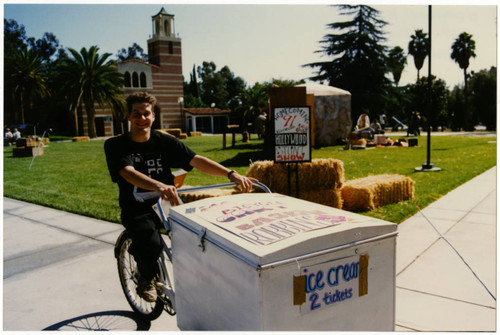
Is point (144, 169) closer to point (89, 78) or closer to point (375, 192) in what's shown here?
point (375, 192)

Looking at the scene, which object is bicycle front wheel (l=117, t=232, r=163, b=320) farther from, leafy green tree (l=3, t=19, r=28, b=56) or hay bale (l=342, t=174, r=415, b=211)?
hay bale (l=342, t=174, r=415, b=211)

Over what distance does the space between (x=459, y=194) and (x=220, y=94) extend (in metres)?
58.9

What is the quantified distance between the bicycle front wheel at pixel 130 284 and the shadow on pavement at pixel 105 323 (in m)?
0.07

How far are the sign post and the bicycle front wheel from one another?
8.97 ft

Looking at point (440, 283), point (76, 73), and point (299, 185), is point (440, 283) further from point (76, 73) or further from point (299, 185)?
point (76, 73)

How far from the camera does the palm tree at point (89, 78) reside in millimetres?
35500

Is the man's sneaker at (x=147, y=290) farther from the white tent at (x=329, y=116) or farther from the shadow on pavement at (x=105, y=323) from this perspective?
the white tent at (x=329, y=116)

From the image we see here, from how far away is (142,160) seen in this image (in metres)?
2.96

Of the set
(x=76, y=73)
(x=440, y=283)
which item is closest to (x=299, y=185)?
(x=440, y=283)

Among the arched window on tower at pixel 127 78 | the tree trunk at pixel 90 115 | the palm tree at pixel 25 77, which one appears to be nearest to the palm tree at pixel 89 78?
the tree trunk at pixel 90 115

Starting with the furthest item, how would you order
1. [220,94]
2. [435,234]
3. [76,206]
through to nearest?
[220,94] < [76,206] < [435,234]

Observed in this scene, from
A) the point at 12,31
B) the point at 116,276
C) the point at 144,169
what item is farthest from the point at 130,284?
the point at 12,31

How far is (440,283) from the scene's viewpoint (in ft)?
12.4

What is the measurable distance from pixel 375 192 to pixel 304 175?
1360mm
